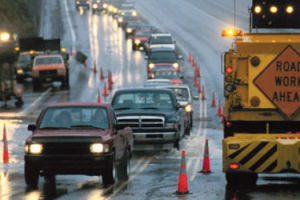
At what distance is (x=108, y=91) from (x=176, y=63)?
482cm

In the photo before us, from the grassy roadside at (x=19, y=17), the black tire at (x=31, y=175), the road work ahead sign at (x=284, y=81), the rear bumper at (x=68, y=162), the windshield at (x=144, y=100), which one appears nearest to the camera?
the road work ahead sign at (x=284, y=81)

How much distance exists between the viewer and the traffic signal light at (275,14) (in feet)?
59.5

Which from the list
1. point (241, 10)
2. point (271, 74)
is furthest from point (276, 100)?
point (241, 10)

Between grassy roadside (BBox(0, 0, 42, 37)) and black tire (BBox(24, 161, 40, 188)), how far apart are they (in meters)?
51.5

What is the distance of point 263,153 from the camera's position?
15477 millimetres

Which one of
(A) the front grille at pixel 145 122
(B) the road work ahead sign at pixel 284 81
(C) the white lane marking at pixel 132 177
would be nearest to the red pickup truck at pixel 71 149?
(C) the white lane marking at pixel 132 177

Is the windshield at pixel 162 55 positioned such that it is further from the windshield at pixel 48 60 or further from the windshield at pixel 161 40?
the windshield at pixel 161 40

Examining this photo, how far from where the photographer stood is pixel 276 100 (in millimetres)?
15875

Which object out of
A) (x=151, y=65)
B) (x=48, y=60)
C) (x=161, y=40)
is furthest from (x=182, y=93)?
(x=161, y=40)

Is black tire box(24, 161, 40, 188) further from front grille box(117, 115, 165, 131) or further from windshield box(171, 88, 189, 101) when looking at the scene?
windshield box(171, 88, 189, 101)

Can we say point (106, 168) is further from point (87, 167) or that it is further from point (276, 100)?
point (276, 100)

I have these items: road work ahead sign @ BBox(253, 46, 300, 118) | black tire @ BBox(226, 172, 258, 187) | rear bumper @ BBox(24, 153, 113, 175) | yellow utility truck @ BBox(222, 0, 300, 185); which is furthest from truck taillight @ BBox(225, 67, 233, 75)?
rear bumper @ BBox(24, 153, 113, 175)

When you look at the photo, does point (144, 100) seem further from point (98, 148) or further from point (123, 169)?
point (98, 148)

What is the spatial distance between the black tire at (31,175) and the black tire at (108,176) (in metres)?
1.27
